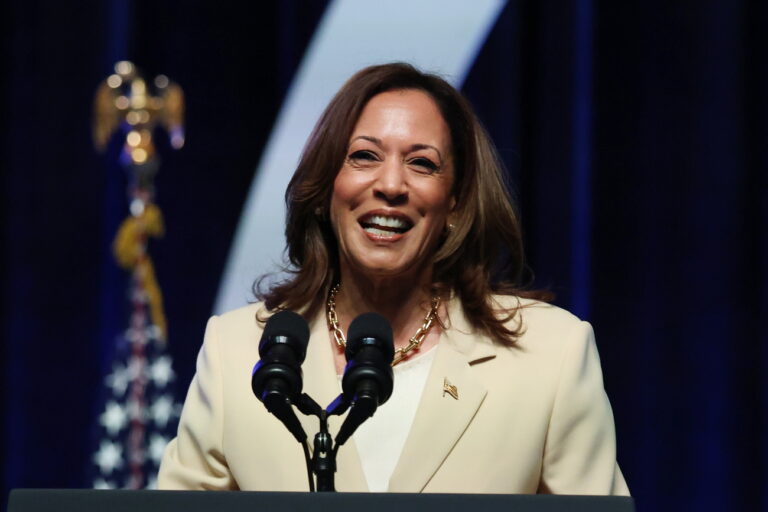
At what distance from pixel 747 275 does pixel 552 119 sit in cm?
69

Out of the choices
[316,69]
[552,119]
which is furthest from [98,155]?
[552,119]

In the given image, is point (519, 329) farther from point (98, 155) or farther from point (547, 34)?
point (98, 155)

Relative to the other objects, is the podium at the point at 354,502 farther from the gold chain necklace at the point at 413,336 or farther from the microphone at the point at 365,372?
the gold chain necklace at the point at 413,336

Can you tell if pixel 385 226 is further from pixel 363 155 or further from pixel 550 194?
pixel 550 194

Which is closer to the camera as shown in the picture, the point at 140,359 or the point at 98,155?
the point at 140,359

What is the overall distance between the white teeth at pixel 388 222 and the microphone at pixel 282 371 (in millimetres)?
525

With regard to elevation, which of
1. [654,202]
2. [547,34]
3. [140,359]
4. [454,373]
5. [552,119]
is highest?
[547,34]

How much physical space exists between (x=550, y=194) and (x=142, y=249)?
3.72 ft

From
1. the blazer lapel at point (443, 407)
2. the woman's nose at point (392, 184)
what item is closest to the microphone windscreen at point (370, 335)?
the blazer lapel at point (443, 407)

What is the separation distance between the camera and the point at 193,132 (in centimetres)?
386

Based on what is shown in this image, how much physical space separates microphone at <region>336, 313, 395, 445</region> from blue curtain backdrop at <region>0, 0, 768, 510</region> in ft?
6.62

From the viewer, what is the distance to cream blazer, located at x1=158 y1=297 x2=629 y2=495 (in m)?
1.85

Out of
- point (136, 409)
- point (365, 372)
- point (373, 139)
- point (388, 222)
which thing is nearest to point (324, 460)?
point (365, 372)

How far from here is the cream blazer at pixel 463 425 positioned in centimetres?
185
